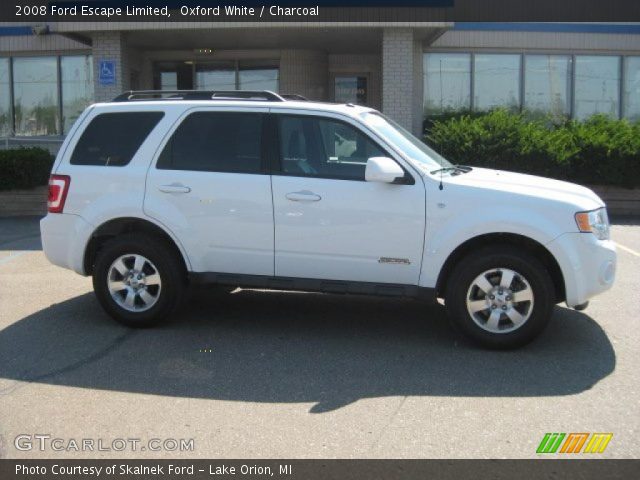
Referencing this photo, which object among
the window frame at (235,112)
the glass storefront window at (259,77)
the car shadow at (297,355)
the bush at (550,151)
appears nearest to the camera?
the car shadow at (297,355)

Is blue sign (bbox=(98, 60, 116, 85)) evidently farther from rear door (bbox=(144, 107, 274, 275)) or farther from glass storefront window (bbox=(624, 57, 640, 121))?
glass storefront window (bbox=(624, 57, 640, 121))

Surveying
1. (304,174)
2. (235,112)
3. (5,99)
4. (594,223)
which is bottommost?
(594,223)

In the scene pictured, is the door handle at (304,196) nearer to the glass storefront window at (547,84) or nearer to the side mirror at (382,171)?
the side mirror at (382,171)

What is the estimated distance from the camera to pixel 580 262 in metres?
5.65

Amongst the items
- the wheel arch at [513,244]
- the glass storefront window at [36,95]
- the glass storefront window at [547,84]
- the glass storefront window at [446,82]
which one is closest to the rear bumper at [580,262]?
the wheel arch at [513,244]

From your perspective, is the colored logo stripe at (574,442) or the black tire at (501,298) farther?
the black tire at (501,298)

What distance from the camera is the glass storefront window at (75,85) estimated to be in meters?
18.7

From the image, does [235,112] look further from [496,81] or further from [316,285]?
[496,81]

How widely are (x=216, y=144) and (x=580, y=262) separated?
10.2 feet

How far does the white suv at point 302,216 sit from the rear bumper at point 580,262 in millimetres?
11

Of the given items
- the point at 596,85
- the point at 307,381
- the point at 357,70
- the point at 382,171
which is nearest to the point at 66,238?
the point at 307,381

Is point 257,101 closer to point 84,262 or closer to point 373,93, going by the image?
point 84,262

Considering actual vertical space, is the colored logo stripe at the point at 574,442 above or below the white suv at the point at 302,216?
below
